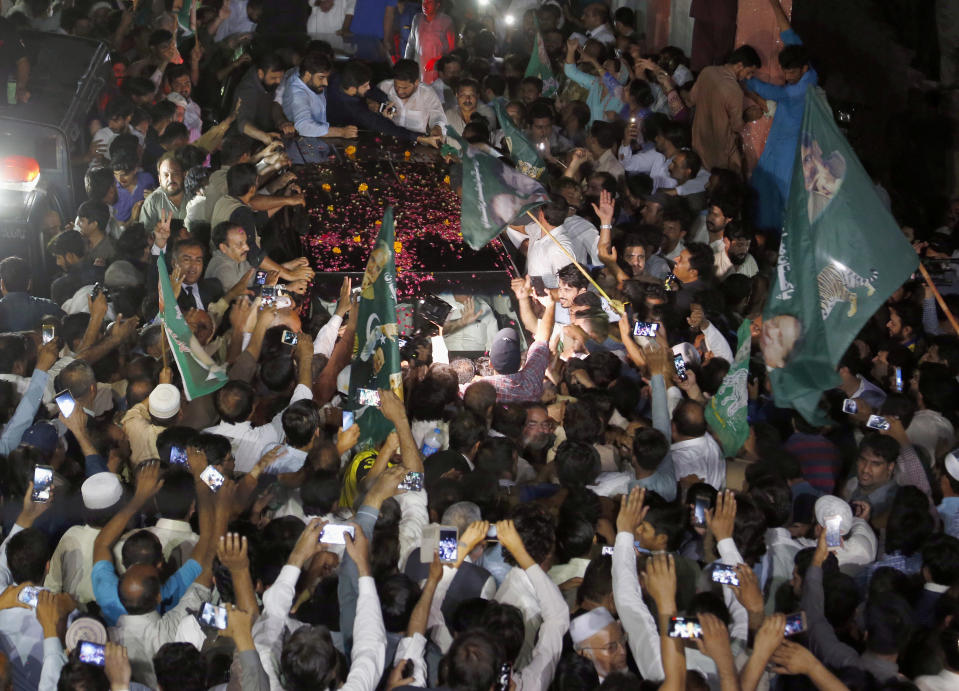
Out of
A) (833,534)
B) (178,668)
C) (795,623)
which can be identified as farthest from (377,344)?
(795,623)

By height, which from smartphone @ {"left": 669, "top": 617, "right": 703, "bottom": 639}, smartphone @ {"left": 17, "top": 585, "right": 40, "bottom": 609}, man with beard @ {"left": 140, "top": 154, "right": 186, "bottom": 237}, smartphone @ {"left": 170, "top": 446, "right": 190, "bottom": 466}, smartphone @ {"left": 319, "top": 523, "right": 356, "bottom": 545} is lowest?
man with beard @ {"left": 140, "top": 154, "right": 186, "bottom": 237}

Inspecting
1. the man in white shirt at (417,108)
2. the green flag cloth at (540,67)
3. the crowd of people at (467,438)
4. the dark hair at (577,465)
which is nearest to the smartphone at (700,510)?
the crowd of people at (467,438)

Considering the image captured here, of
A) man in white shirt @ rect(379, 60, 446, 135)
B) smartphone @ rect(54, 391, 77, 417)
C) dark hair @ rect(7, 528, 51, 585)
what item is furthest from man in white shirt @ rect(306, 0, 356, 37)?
dark hair @ rect(7, 528, 51, 585)

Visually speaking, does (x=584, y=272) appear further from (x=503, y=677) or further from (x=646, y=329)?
(x=503, y=677)

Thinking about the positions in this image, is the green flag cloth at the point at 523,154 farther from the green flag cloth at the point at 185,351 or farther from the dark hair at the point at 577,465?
the dark hair at the point at 577,465

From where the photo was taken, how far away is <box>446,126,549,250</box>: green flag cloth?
7.73m

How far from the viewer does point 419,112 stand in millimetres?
10414

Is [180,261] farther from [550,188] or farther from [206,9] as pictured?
[206,9]

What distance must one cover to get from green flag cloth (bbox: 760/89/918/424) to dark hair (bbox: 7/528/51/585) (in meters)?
3.77

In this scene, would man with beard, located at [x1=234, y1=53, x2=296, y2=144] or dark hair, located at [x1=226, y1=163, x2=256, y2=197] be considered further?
man with beard, located at [x1=234, y1=53, x2=296, y2=144]

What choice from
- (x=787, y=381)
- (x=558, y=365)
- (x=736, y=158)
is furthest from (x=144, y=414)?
(x=736, y=158)

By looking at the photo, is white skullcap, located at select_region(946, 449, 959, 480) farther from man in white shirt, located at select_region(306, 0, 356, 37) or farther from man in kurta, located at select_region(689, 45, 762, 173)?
man in white shirt, located at select_region(306, 0, 356, 37)

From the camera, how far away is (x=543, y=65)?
37.1ft

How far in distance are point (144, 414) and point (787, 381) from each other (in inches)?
143
